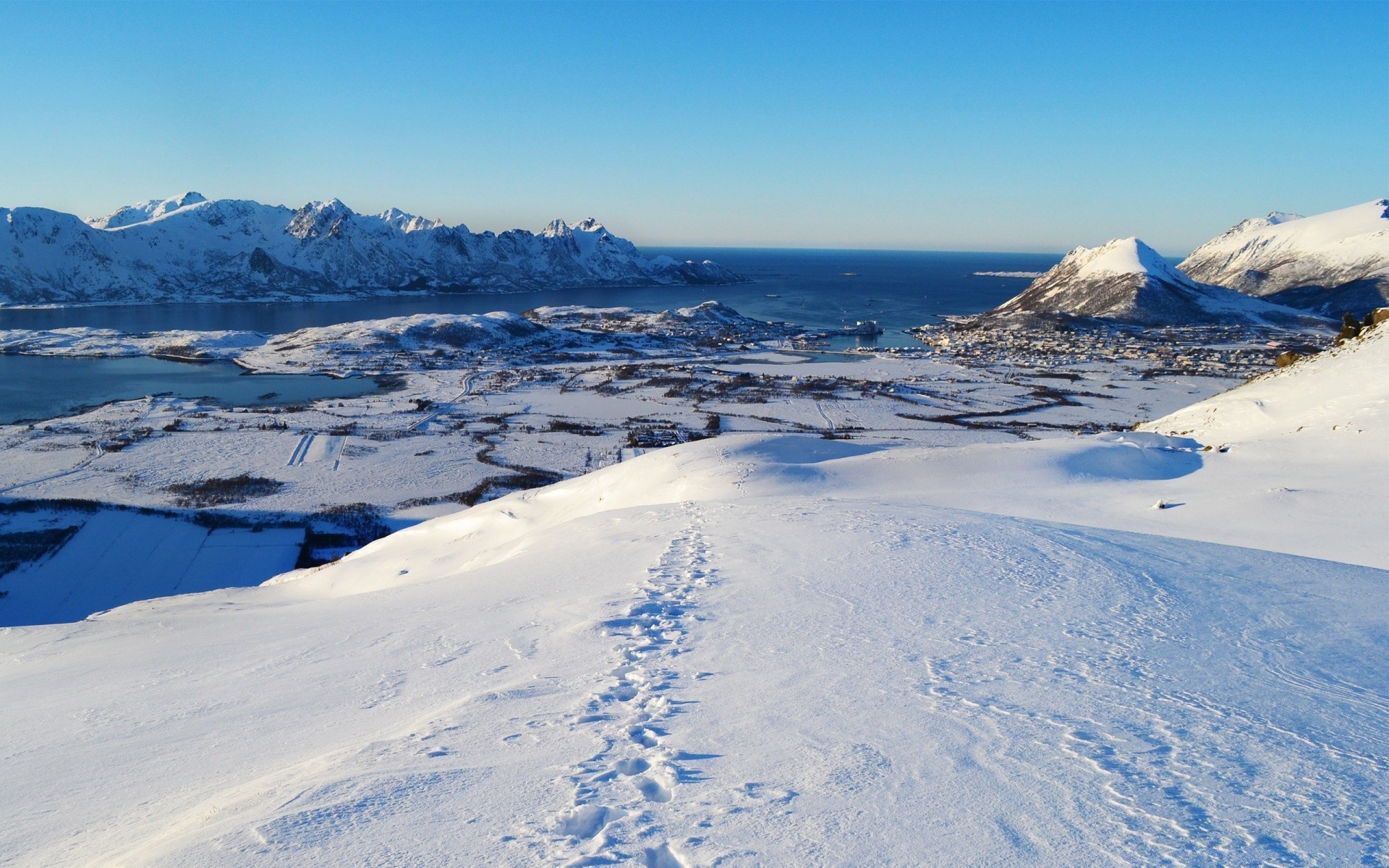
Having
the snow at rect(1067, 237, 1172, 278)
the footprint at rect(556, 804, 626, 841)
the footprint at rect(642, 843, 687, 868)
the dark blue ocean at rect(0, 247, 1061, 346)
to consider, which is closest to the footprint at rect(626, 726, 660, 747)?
the footprint at rect(556, 804, 626, 841)

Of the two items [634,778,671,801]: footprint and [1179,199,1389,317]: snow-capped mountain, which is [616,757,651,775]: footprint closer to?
[634,778,671,801]: footprint

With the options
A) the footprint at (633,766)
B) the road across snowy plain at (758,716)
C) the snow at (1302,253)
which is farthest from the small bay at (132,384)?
the snow at (1302,253)

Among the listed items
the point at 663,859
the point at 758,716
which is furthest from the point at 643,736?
the point at 663,859

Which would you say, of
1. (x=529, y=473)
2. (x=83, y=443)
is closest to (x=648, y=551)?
(x=529, y=473)

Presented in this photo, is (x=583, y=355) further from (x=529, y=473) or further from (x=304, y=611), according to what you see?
(x=304, y=611)

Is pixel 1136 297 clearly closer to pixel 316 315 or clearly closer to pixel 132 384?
pixel 132 384
